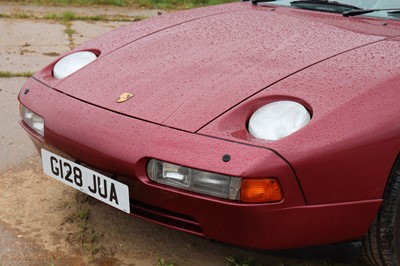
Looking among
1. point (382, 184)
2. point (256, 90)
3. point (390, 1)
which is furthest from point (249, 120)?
point (390, 1)

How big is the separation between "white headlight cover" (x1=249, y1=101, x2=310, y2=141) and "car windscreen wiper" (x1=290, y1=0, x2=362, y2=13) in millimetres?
1063

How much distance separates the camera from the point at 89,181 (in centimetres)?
224

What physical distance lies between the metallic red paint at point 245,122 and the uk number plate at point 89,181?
0.04m

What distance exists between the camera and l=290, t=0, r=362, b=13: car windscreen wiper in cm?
289

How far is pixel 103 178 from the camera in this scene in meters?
2.17

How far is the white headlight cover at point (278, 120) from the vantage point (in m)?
1.96

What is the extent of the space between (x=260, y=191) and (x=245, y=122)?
280mm

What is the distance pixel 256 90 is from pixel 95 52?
3.40ft

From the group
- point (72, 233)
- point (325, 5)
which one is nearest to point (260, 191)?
point (72, 233)

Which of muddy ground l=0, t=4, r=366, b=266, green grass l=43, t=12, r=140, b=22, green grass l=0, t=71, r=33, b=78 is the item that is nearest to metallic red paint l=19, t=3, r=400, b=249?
muddy ground l=0, t=4, r=366, b=266

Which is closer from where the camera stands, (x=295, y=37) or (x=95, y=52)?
(x=295, y=37)

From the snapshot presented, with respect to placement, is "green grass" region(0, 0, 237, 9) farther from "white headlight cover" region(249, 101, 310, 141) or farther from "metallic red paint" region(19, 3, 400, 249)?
"white headlight cover" region(249, 101, 310, 141)

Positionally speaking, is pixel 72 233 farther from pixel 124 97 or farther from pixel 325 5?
pixel 325 5

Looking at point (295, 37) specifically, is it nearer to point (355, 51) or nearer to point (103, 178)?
point (355, 51)
